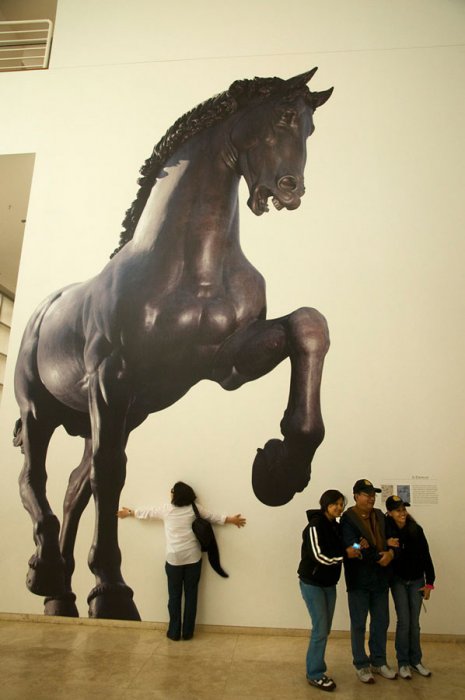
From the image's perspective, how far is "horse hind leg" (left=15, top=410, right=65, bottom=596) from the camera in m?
5.21

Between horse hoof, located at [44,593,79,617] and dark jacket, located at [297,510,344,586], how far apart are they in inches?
104

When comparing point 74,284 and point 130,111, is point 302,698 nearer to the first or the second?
point 74,284

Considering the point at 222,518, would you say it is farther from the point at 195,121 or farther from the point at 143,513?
the point at 195,121

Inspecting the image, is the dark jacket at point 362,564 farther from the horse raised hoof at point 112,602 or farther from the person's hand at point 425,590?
the horse raised hoof at point 112,602

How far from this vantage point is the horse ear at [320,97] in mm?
5871

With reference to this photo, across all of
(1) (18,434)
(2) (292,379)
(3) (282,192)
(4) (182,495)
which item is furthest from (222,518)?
(3) (282,192)

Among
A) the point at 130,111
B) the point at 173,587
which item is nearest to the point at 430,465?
the point at 173,587

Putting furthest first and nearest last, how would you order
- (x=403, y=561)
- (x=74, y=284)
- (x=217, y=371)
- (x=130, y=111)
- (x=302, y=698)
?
(x=130, y=111) < (x=74, y=284) < (x=217, y=371) < (x=403, y=561) < (x=302, y=698)

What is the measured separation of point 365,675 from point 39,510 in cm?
328

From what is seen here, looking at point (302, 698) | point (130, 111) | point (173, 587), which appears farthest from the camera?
point (130, 111)

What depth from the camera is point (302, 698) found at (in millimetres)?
3443

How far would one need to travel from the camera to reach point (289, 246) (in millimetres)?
5715

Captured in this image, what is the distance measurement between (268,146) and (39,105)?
3104mm

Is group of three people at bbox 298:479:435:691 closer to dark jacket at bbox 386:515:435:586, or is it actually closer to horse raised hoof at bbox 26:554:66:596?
dark jacket at bbox 386:515:435:586
